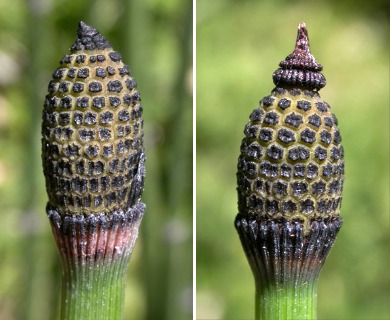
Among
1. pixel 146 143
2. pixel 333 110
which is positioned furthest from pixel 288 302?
pixel 333 110

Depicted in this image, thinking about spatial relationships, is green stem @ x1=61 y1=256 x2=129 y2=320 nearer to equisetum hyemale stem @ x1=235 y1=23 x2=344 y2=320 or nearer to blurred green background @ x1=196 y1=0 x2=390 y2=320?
equisetum hyemale stem @ x1=235 y1=23 x2=344 y2=320

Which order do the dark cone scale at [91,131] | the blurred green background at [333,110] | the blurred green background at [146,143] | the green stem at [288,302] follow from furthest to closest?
1. the blurred green background at [333,110]
2. the blurred green background at [146,143]
3. the green stem at [288,302]
4. the dark cone scale at [91,131]

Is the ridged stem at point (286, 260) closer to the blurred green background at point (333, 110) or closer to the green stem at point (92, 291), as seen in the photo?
the green stem at point (92, 291)

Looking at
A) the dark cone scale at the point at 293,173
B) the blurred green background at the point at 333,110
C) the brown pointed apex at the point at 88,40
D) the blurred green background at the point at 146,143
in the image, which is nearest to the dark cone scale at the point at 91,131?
the brown pointed apex at the point at 88,40

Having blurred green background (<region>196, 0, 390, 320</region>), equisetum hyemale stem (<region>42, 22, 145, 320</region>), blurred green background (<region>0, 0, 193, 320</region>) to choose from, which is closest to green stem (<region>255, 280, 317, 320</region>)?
equisetum hyemale stem (<region>42, 22, 145, 320</region>)

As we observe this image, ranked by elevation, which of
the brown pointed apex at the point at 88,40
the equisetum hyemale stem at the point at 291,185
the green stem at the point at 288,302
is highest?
the brown pointed apex at the point at 88,40

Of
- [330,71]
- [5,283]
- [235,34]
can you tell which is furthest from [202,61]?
[5,283]

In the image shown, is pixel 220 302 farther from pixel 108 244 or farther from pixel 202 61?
pixel 108 244
